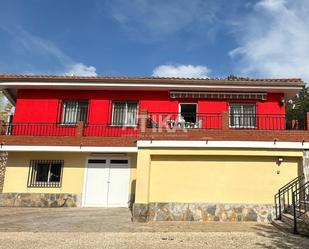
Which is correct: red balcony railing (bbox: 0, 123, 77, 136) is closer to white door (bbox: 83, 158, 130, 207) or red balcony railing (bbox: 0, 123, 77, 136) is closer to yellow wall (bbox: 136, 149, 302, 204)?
white door (bbox: 83, 158, 130, 207)

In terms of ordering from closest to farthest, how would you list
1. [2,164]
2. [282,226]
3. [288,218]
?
[282,226] < [288,218] < [2,164]

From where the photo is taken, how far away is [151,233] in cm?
988

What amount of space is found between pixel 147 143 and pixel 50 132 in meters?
6.86

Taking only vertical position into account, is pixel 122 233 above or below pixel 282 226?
below

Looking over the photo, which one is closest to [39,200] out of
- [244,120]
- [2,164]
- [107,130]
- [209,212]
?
[2,164]

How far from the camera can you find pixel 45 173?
16.4 metres

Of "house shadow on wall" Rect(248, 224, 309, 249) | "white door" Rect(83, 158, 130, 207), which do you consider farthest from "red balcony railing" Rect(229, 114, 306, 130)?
"house shadow on wall" Rect(248, 224, 309, 249)

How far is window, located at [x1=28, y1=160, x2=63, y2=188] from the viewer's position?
16.1m

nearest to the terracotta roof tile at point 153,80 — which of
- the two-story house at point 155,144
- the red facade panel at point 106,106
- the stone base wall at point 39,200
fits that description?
the two-story house at point 155,144

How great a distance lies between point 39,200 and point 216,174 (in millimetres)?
9077

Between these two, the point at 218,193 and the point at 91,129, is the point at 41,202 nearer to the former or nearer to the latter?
the point at 91,129

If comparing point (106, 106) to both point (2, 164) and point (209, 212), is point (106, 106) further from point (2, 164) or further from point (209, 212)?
point (209, 212)

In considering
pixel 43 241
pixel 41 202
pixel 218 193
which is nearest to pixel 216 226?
pixel 218 193

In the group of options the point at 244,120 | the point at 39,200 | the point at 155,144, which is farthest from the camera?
the point at 244,120
